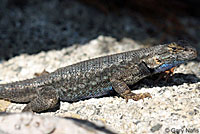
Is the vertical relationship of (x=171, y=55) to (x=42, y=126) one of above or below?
above

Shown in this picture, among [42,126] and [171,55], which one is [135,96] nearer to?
[171,55]

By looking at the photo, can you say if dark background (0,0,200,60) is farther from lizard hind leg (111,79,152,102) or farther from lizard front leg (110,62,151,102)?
lizard hind leg (111,79,152,102)

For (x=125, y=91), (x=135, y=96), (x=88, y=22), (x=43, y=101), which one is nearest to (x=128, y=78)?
(x=125, y=91)

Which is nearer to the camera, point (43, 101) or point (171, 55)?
point (171, 55)

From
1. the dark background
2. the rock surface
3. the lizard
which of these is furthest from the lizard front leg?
the dark background

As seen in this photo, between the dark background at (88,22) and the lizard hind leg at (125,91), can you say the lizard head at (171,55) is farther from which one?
the dark background at (88,22)

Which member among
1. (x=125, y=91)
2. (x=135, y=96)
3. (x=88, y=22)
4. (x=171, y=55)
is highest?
(x=88, y=22)

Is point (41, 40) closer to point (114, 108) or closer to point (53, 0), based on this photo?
point (53, 0)

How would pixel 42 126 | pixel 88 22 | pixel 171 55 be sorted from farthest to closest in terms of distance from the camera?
1. pixel 88 22
2. pixel 171 55
3. pixel 42 126

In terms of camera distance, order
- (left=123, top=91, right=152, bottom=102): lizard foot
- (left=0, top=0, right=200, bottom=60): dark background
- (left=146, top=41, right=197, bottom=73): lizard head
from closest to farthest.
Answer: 1. (left=146, top=41, right=197, bottom=73): lizard head
2. (left=123, top=91, right=152, bottom=102): lizard foot
3. (left=0, top=0, right=200, bottom=60): dark background
